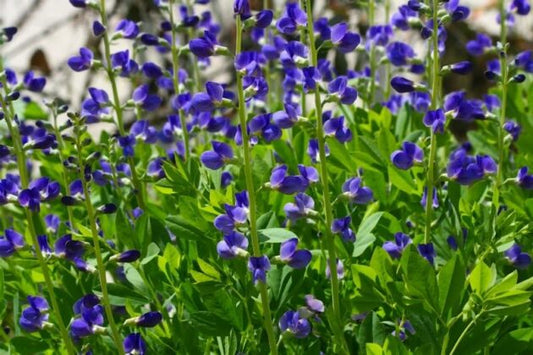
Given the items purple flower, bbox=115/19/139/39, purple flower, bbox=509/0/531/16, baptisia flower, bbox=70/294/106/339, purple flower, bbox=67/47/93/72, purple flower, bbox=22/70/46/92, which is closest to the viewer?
baptisia flower, bbox=70/294/106/339

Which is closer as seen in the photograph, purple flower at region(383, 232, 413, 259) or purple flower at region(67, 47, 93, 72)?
purple flower at region(383, 232, 413, 259)

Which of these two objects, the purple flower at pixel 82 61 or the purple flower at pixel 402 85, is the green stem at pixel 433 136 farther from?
the purple flower at pixel 82 61

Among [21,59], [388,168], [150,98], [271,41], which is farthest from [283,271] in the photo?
[21,59]

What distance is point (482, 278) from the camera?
1.87 metres

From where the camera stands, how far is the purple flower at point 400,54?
108 inches

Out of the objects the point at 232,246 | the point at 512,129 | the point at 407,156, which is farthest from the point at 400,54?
the point at 232,246

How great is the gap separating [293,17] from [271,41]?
1.27 metres

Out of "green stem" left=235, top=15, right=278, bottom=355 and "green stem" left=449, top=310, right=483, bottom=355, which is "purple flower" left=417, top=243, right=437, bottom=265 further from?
"green stem" left=235, top=15, right=278, bottom=355

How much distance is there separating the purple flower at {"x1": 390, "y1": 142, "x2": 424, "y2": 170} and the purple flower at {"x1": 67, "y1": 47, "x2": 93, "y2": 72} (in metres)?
0.82

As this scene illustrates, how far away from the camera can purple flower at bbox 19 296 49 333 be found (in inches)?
83.0

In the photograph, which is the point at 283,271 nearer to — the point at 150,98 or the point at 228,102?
the point at 228,102

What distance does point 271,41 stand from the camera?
3303 mm

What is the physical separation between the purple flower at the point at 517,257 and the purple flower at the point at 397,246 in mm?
229

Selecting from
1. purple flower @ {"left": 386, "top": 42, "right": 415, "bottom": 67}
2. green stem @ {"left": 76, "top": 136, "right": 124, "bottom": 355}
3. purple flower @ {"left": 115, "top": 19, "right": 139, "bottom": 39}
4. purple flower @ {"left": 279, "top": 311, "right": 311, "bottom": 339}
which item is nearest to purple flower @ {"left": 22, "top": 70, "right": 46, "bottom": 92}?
purple flower @ {"left": 115, "top": 19, "right": 139, "bottom": 39}
